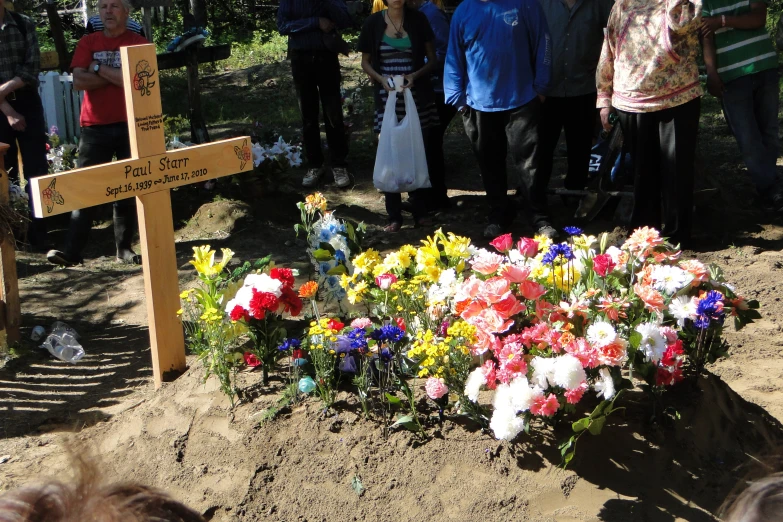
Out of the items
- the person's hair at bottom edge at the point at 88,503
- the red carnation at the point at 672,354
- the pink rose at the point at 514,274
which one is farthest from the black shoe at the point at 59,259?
the person's hair at bottom edge at the point at 88,503

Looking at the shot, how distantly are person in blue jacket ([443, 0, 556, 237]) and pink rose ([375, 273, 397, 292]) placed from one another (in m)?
2.81

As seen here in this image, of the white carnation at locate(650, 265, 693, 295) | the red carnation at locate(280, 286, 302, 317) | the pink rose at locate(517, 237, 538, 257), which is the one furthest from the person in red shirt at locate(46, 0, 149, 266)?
the white carnation at locate(650, 265, 693, 295)

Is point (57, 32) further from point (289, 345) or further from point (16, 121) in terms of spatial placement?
point (289, 345)

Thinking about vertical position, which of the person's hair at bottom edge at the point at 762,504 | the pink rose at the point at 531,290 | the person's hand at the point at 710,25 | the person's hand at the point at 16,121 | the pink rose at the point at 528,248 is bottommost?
the pink rose at the point at 531,290

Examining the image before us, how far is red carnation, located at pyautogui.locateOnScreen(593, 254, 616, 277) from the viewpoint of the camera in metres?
3.65

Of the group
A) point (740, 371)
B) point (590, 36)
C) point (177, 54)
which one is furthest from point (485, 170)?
point (177, 54)

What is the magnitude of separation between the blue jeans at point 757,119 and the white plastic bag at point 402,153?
220 cm

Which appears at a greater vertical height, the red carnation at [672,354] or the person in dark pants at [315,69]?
the person in dark pants at [315,69]

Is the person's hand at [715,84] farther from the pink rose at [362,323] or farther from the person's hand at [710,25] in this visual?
the pink rose at [362,323]

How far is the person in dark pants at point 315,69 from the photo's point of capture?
26.6 feet

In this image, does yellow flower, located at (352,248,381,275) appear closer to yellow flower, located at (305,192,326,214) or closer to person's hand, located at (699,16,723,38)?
yellow flower, located at (305,192,326,214)

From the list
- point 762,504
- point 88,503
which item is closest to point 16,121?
point 88,503

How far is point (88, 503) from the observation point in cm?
122

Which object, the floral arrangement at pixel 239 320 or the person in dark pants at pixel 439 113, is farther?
the person in dark pants at pixel 439 113
